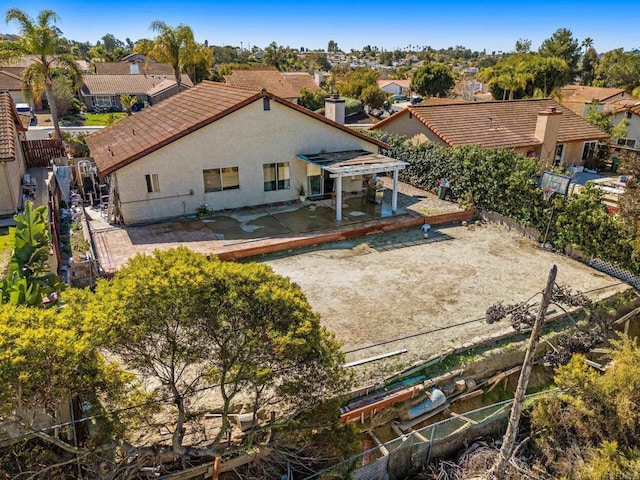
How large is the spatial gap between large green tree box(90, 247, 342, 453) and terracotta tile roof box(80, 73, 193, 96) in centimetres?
5805

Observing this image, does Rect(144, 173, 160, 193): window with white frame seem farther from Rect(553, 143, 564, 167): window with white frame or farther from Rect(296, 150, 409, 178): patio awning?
Rect(553, 143, 564, 167): window with white frame

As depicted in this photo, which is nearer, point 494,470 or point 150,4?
point 494,470

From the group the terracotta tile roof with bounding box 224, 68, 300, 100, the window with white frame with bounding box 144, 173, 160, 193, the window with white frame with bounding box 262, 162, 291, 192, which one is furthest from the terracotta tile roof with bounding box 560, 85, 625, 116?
the window with white frame with bounding box 144, 173, 160, 193

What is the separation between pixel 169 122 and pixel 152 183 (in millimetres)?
3460

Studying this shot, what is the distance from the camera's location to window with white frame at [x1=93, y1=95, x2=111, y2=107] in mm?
58688

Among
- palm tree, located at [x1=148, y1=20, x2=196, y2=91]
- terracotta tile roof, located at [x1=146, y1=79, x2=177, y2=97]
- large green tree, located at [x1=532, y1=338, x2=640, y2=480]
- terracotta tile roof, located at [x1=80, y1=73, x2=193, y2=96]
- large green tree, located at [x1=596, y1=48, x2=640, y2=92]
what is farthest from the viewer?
large green tree, located at [x1=596, y1=48, x2=640, y2=92]

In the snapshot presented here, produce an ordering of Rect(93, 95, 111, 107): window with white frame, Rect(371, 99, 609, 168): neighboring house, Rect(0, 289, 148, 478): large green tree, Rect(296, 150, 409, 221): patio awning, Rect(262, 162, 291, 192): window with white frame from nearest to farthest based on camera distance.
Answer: Rect(0, 289, 148, 478): large green tree, Rect(296, 150, 409, 221): patio awning, Rect(262, 162, 291, 192): window with white frame, Rect(371, 99, 609, 168): neighboring house, Rect(93, 95, 111, 107): window with white frame

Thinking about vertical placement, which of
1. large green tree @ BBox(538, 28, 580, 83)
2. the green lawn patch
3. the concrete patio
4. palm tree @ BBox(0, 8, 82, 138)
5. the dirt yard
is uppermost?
large green tree @ BBox(538, 28, 580, 83)

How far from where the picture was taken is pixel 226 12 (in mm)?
81875

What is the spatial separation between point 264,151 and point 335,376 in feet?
46.6

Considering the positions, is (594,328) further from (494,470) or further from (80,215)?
(80,215)

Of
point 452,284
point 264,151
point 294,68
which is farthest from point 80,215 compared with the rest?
point 294,68

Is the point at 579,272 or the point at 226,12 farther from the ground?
the point at 226,12

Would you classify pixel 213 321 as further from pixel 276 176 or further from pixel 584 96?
pixel 584 96
